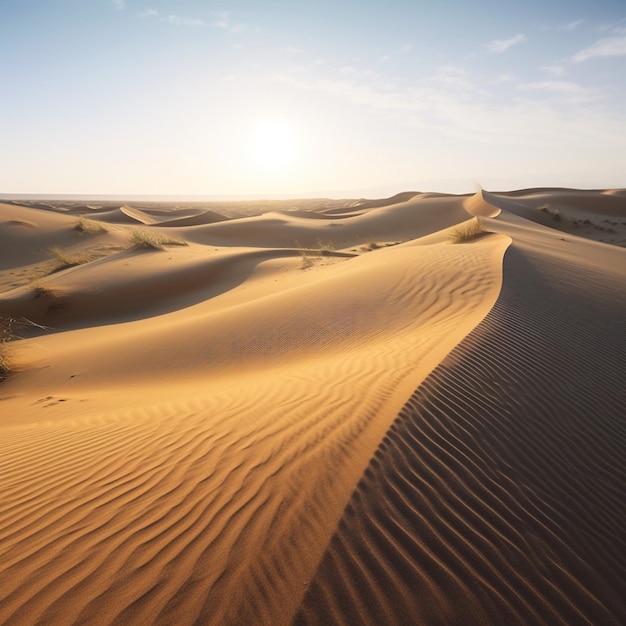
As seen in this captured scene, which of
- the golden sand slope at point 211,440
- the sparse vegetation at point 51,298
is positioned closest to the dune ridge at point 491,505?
the golden sand slope at point 211,440

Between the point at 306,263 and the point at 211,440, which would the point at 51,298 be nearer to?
the point at 306,263

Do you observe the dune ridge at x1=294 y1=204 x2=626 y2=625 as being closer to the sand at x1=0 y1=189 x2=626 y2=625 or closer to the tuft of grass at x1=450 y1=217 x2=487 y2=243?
the sand at x1=0 y1=189 x2=626 y2=625

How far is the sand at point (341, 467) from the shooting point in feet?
6.51

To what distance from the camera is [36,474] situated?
3236mm

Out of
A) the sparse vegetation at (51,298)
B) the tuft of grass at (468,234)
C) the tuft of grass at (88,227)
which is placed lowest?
the sparse vegetation at (51,298)

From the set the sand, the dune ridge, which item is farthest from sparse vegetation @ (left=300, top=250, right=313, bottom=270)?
the dune ridge

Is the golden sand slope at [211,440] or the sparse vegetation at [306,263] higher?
the golden sand slope at [211,440]

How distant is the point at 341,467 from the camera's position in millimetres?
2730

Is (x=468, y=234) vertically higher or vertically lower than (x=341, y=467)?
higher

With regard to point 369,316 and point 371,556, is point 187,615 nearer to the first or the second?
point 371,556

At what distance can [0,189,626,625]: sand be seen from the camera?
1985mm

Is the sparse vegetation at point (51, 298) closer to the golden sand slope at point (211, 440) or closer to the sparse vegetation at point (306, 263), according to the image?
the golden sand slope at point (211, 440)

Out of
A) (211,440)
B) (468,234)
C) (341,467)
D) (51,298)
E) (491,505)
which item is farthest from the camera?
(468,234)

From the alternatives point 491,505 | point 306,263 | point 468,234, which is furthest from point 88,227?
point 491,505
